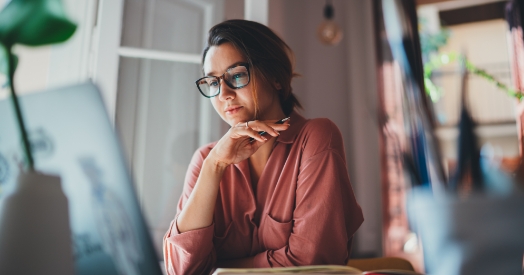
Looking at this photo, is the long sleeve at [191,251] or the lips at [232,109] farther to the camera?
the lips at [232,109]

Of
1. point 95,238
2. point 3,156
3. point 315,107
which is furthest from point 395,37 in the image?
point 315,107

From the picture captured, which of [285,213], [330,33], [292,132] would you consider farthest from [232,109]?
[330,33]

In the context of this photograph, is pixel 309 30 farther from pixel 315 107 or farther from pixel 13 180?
pixel 13 180

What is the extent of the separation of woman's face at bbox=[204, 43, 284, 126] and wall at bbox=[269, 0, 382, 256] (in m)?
1.61

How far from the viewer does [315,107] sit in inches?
108

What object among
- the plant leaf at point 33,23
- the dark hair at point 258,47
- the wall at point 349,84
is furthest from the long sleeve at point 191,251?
A: the wall at point 349,84

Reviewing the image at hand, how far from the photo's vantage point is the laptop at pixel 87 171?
1.46ft

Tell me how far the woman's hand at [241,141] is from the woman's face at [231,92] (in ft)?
0.23

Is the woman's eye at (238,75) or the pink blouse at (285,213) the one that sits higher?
the woman's eye at (238,75)

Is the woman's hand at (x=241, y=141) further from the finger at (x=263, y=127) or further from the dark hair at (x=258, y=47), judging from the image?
the dark hair at (x=258, y=47)

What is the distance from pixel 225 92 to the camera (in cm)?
102

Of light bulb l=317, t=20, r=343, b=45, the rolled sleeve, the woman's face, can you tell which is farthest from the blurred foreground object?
light bulb l=317, t=20, r=343, b=45

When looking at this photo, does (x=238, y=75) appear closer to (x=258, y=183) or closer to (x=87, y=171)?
(x=258, y=183)

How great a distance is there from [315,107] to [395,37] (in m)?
2.43
